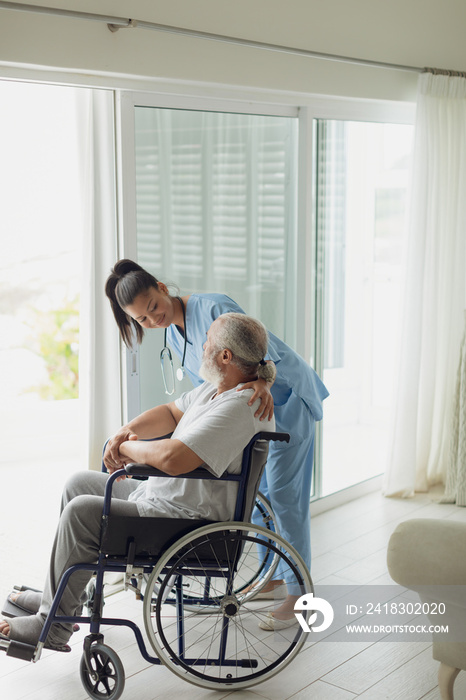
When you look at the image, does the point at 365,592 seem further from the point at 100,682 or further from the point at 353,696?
the point at 100,682

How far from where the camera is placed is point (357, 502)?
375cm

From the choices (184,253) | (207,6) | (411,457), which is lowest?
(411,457)

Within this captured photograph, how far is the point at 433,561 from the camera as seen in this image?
1.73 meters

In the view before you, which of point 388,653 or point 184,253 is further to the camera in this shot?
point 184,253

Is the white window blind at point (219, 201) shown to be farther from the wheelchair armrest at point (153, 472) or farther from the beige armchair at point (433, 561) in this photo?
the beige armchair at point (433, 561)

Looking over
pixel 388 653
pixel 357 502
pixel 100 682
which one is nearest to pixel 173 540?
pixel 100 682

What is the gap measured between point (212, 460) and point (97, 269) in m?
1.12

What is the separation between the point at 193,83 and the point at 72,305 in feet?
9.94

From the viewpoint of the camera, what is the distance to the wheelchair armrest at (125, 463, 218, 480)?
6.49ft

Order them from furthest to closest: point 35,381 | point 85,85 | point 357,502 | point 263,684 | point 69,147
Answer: point 35,381, point 69,147, point 357,502, point 85,85, point 263,684

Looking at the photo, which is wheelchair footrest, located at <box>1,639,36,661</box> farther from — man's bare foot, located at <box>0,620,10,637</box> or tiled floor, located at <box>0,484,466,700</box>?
tiled floor, located at <box>0,484,466,700</box>

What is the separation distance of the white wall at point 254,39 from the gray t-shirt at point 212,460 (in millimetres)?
1226

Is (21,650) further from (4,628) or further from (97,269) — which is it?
(97,269)

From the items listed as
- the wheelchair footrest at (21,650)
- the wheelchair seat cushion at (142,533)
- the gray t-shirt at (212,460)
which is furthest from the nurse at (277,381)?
the wheelchair footrest at (21,650)
